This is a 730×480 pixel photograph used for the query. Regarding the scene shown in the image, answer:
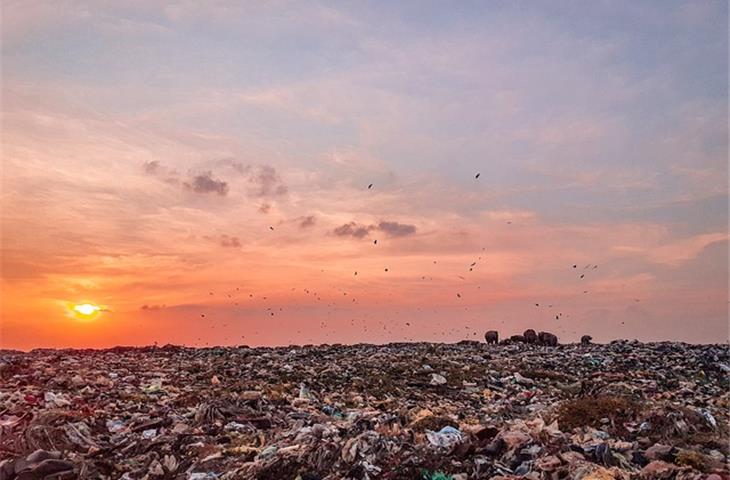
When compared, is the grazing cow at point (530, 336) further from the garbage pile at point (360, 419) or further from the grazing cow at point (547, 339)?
the garbage pile at point (360, 419)

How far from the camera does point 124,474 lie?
6625mm

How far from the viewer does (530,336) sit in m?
22.1

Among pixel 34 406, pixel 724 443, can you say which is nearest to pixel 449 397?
pixel 724 443

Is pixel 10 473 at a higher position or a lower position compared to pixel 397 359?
lower

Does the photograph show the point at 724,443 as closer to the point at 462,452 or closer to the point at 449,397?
the point at 462,452

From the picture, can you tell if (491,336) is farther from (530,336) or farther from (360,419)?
(360,419)

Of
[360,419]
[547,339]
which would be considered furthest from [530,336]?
[360,419]

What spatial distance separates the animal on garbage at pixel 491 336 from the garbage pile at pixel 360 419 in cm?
694

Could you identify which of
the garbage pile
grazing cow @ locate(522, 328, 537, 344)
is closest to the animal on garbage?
grazing cow @ locate(522, 328, 537, 344)

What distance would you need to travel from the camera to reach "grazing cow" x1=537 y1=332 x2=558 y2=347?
850 inches

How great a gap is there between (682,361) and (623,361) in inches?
57.2

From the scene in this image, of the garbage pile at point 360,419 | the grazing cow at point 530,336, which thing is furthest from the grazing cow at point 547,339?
the garbage pile at point 360,419

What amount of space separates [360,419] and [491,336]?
15359mm

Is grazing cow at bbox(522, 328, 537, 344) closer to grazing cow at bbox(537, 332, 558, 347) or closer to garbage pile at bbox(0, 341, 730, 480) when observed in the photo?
grazing cow at bbox(537, 332, 558, 347)
